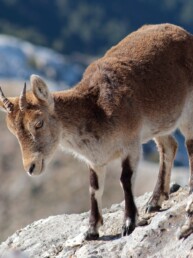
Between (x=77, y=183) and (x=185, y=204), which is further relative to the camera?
(x=77, y=183)

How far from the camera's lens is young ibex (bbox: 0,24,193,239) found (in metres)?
15.9

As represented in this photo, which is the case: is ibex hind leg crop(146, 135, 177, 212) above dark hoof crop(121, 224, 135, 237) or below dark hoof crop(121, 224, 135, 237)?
above

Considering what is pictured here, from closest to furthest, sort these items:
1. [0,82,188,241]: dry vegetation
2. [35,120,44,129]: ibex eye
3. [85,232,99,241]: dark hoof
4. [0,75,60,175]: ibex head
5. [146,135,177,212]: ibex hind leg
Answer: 1. [0,75,60,175]: ibex head
2. [35,120,44,129]: ibex eye
3. [85,232,99,241]: dark hoof
4. [146,135,177,212]: ibex hind leg
5. [0,82,188,241]: dry vegetation

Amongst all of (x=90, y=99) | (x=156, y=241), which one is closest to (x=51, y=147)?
(x=90, y=99)

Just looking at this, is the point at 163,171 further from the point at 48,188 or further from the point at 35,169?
the point at 48,188

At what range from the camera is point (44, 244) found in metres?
18.4

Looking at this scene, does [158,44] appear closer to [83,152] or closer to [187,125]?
[187,125]

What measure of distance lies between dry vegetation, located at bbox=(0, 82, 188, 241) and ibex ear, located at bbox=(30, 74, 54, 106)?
86.5 meters

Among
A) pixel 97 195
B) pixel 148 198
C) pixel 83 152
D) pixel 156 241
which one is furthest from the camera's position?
pixel 148 198

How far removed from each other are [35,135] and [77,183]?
102719 millimetres

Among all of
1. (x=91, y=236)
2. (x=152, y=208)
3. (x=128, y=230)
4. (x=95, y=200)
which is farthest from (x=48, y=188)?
(x=128, y=230)

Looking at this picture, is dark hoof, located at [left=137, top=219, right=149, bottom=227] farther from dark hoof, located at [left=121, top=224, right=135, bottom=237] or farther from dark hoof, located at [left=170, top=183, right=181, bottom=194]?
dark hoof, located at [left=170, top=183, right=181, bottom=194]

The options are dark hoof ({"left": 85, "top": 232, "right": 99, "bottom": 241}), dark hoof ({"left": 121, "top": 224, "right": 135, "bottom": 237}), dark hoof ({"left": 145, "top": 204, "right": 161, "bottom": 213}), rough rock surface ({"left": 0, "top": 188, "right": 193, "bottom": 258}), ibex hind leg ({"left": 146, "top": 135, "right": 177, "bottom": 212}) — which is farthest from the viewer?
ibex hind leg ({"left": 146, "top": 135, "right": 177, "bottom": 212})

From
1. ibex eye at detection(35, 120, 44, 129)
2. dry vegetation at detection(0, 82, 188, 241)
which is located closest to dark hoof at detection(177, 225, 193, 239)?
ibex eye at detection(35, 120, 44, 129)
